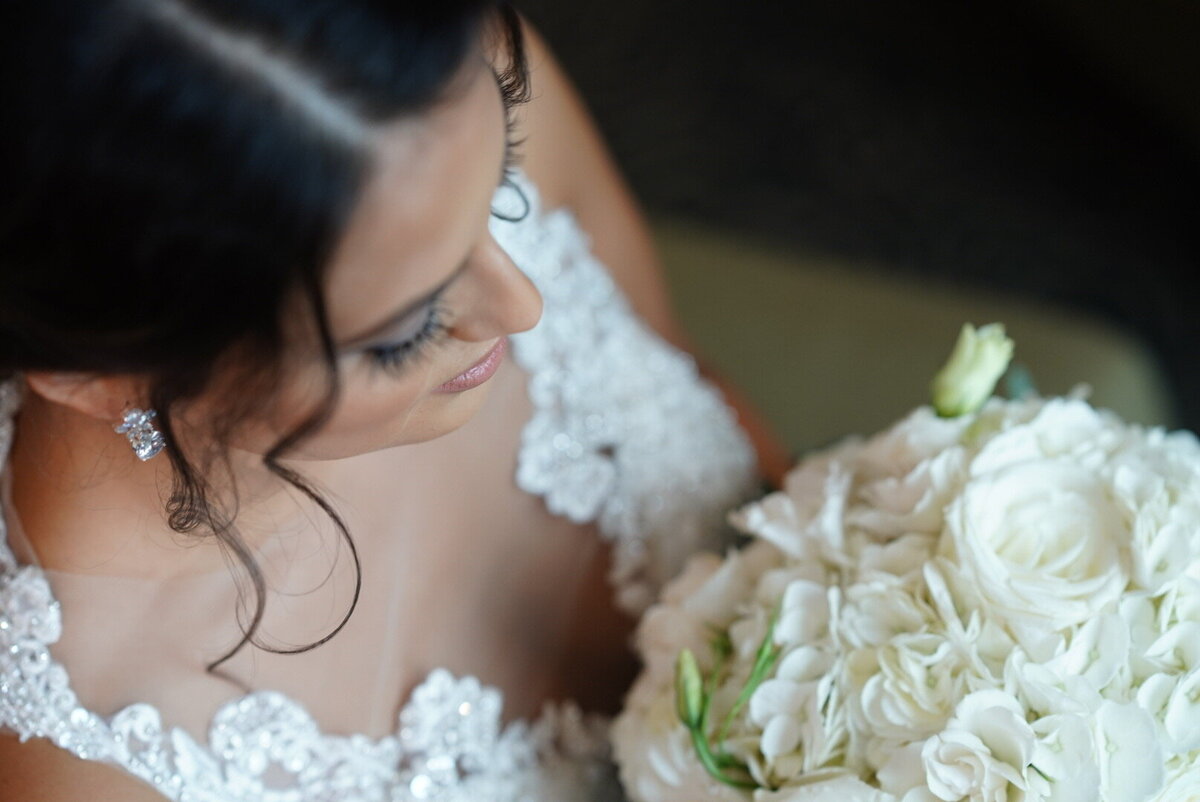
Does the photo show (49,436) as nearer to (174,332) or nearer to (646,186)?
(174,332)

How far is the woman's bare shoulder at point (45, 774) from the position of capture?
0.86 metres

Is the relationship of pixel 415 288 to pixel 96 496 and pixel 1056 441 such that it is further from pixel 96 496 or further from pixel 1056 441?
pixel 1056 441

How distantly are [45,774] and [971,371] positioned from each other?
0.77 meters

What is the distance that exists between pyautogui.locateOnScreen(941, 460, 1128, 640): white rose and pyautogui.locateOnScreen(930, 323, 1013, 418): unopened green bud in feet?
0.31

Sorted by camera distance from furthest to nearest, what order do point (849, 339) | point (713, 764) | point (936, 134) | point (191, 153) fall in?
1. point (936, 134)
2. point (849, 339)
3. point (713, 764)
4. point (191, 153)

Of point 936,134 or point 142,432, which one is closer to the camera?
point 142,432

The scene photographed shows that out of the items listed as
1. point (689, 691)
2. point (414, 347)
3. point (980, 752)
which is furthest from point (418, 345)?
point (980, 752)

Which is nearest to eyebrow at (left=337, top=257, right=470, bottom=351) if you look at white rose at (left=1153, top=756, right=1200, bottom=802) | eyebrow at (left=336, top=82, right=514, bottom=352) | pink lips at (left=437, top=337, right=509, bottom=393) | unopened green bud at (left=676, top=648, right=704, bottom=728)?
eyebrow at (left=336, top=82, right=514, bottom=352)

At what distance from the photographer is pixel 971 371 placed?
86 centimetres

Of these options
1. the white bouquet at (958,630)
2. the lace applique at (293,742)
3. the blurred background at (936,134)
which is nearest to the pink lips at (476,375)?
the white bouquet at (958,630)

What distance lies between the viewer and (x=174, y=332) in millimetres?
650

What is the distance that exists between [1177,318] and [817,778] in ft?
6.22

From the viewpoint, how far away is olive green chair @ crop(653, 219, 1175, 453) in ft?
5.15

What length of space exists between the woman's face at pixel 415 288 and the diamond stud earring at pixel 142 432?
69mm
